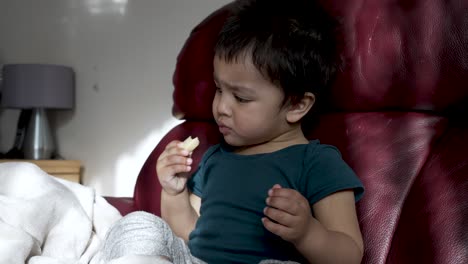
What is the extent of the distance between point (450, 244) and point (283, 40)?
432 mm

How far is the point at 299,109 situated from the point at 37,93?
5.78ft

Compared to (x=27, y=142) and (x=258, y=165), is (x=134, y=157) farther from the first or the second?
(x=258, y=165)

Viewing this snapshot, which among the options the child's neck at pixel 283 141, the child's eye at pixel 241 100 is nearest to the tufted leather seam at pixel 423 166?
the child's neck at pixel 283 141

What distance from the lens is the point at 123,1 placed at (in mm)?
2652

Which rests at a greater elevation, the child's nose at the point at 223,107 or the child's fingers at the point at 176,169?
the child's nose at the point at 223,107

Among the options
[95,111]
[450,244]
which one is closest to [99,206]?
[450,244]

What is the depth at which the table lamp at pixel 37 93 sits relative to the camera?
2594mm

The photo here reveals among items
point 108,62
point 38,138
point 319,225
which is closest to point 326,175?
point 319,225

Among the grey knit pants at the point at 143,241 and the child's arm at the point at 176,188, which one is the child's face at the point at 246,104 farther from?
the grey knit pants at the point at 143,241

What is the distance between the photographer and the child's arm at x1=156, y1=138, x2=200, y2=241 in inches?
44.8

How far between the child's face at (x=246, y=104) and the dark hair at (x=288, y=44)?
2cm

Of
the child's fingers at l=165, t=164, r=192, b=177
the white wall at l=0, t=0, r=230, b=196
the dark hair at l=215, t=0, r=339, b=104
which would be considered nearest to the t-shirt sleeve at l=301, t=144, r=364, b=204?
the dark hair at l=215, t=0, r=339, b=104

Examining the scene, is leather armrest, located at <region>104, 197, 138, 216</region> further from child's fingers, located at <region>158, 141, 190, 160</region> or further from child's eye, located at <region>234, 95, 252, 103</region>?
child's eye, located at <region>234, 95, 252, 103</region>

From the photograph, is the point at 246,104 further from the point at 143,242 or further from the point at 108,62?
the point at 108,62
